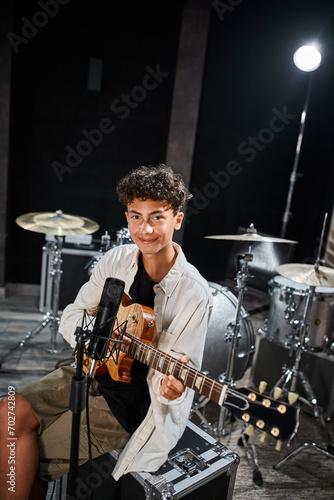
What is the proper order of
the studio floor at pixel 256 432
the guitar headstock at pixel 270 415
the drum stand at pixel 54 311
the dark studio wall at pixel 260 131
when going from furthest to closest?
the dark studio wall at pixel 260 131 → the drum stand at pixel 54 311 → the studio floor at pixel 256 432 → the guitar headstock at pixel 270 415

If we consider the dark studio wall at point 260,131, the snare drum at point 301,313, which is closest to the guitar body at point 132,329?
the snare drum at point 301,313

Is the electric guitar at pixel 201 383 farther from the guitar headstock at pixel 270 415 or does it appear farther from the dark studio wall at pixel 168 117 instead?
the dark studio wall at pixel 168 117

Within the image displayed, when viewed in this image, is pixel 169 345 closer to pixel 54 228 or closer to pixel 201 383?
pixel 201 383

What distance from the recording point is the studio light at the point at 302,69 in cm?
391

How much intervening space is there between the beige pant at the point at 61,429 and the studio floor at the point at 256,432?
833 mm

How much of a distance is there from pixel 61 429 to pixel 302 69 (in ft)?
11.8

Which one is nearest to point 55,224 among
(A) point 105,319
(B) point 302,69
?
(A) point 105,319

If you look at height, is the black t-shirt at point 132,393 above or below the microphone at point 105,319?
below

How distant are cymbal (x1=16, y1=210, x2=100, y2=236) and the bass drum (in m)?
1.20

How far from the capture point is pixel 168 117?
4836 millimetres

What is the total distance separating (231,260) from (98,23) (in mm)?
2769

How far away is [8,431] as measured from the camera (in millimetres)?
1670

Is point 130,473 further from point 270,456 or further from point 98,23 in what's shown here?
point 98,23

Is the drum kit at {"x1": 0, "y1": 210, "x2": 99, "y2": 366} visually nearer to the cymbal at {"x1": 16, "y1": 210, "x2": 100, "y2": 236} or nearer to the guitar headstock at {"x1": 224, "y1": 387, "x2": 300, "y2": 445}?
the cymbal at {"x1": 16, "y1": 210, "x2": 100, "y2": 236}
